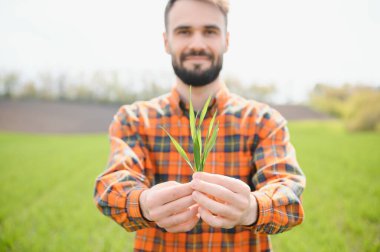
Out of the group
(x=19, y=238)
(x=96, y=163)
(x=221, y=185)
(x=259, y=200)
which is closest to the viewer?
(x=221, y=185)

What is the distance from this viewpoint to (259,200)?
1.31 metres

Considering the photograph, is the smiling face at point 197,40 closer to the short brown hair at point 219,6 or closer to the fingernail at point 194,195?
the short brown hair at point 219,6

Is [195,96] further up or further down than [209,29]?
further down

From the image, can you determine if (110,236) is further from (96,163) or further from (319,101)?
(319,101)

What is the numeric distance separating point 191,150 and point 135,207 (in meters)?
0.50

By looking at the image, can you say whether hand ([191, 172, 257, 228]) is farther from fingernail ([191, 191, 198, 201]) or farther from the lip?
the lip

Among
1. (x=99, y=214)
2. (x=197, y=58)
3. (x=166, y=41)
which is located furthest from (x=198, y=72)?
(x=99, y=214)

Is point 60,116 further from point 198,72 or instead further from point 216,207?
point 216,207

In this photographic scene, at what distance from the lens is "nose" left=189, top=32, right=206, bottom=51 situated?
1.67 m

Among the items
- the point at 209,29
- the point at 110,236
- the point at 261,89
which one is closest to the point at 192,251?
the point at 209,29

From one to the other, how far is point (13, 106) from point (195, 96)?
4982cm

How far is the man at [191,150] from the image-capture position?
1437 millimetres

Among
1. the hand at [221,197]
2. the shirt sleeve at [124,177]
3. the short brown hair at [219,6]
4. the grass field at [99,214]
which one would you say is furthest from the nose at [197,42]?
the grass field at [99,214]

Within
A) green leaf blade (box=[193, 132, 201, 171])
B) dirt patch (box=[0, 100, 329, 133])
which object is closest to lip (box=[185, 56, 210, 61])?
green leaf blade (box=[193, 132, 201, 171])
